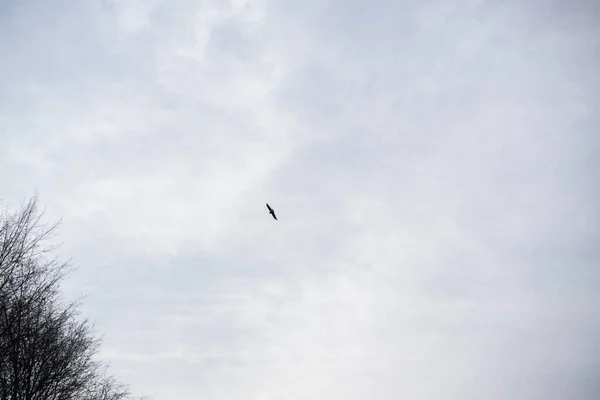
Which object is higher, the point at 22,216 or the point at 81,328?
the point at 22,216

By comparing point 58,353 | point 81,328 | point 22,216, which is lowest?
point 58,353

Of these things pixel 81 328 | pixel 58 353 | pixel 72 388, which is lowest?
pixel 72 388

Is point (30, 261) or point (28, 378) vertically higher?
point (30, 261)

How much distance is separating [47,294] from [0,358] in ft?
10.6

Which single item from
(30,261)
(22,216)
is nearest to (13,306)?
(30,261)

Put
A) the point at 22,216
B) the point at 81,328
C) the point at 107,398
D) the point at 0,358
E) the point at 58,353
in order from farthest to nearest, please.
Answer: the point at 107,398
the point at 81,328
the point at 58,353
the point at 22,216
the point at 0,358

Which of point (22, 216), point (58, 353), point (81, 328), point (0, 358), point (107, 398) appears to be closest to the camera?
point (0, 358)

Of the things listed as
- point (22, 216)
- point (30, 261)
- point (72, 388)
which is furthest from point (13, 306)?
point (72, 388)

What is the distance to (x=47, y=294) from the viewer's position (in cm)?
2142

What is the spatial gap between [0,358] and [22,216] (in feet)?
19.9

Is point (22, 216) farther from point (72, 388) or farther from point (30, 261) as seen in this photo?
point (72, 388)

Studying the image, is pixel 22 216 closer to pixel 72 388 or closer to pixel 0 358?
pixel 0 358

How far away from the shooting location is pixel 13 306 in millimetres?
19484

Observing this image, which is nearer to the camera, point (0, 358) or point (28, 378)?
point (0, 358)
